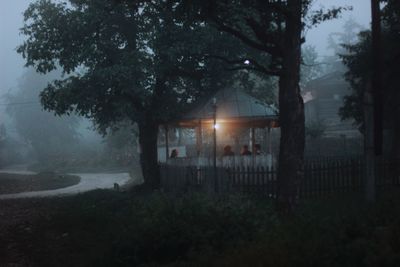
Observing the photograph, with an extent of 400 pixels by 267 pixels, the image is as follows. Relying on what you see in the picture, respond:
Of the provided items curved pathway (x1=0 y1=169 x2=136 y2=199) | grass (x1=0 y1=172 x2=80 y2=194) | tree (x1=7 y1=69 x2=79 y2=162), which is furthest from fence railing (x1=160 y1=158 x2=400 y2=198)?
tree (x1=7 y1=69 x2=79 y2=162)

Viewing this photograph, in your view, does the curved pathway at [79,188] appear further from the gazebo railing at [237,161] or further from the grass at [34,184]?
the gazebo railing at [237,161]

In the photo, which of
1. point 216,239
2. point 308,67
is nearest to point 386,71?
point 216,239

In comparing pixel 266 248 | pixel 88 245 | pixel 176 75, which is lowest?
pixel 88 245

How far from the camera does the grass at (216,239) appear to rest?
6785 mm

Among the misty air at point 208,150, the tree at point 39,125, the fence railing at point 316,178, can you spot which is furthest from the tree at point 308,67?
the fence railing at point 316,178

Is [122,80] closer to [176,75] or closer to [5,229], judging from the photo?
[176,75]

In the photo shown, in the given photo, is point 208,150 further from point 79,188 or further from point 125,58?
point 125,58

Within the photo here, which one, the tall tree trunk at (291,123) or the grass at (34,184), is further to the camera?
the grass at (34,184)

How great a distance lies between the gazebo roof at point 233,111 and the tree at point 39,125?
49.4 metres

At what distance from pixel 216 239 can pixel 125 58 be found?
44.1 feet

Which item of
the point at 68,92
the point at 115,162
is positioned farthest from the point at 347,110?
the point at 115,162

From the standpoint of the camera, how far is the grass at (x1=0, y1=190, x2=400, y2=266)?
6785 millimetres

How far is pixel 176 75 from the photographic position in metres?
22.2

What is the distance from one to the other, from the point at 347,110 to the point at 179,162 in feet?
30.9
